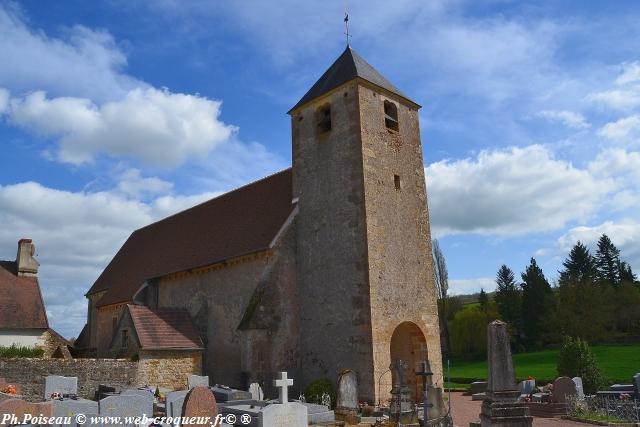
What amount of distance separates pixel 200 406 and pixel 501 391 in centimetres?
555

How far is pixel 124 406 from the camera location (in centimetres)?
1113

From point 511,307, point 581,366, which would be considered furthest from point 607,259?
point 581,366

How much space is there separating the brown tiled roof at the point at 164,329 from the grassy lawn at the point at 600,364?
Answer: 60.8 ft

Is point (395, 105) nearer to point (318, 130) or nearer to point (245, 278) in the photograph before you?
point (318, 130)

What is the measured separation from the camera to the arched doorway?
63.4 ft

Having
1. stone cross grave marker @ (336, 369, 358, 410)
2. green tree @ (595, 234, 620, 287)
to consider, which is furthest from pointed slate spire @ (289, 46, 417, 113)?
green tree @ (595, 234, 620, 287)

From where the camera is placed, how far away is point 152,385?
1883cm

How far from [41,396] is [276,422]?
1048 centimetres

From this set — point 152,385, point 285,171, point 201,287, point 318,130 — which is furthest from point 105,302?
point 318,130

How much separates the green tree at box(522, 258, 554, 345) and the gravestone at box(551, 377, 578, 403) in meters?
41.9

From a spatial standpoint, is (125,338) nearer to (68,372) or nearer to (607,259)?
(68,372)

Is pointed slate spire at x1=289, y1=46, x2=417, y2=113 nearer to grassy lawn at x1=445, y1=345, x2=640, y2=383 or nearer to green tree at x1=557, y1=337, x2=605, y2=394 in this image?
green tree at x1=557, y1=337, x2=605, y2=394

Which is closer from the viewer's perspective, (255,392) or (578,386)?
(255,392)

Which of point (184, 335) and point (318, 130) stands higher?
point (318, 130)
